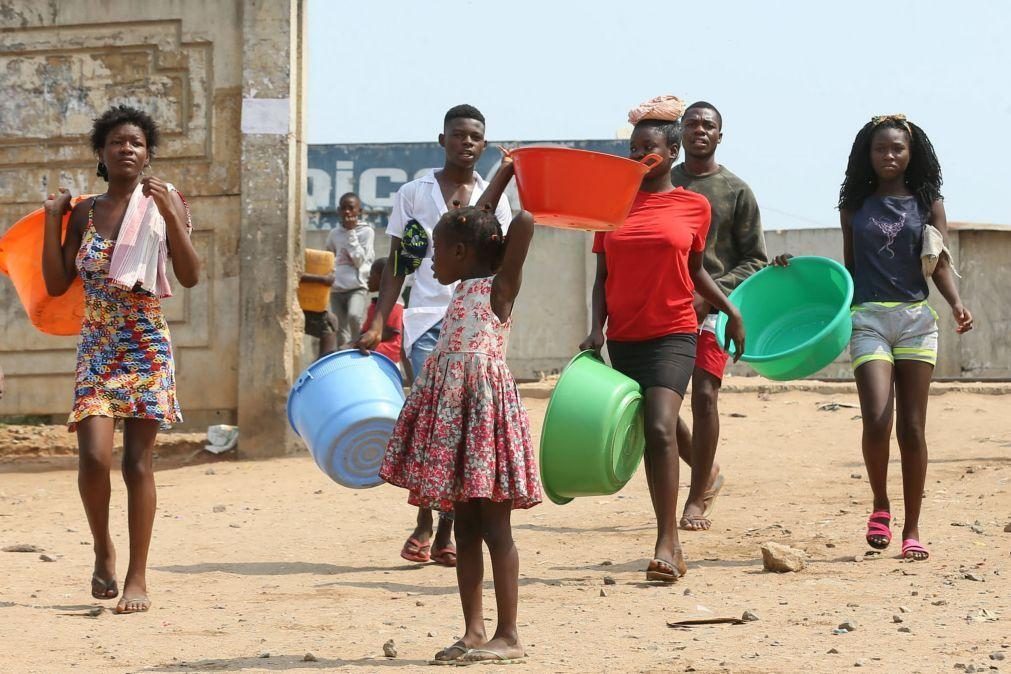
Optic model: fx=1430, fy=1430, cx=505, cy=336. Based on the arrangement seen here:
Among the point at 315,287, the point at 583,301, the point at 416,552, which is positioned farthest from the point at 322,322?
the point at 583,301

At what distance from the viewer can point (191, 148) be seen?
954 centimetres

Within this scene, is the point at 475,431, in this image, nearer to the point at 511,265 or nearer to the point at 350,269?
the point at 511,265

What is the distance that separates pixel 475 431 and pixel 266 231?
5.71m

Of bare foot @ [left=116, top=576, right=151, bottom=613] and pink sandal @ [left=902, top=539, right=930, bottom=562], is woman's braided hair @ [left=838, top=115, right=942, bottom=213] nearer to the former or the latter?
pink sandal @ [left=902, top=539, right=930, bottom=562]

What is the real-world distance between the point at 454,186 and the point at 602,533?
189 centimetres

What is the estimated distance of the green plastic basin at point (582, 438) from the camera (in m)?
4.71

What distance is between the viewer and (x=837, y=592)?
4.88 m

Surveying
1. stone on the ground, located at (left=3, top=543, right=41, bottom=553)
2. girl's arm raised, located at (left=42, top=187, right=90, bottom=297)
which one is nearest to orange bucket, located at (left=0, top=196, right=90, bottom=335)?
girl's arm raised, located at (left=42, top=187, right=90, bottom=297)

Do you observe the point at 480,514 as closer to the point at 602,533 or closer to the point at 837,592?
the point at 837,592

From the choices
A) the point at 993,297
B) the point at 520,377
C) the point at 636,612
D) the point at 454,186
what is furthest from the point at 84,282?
the point at 993,297

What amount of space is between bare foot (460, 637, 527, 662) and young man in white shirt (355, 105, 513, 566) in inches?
70.8

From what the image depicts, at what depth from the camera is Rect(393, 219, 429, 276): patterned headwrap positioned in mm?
5703

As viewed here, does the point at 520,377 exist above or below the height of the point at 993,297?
below

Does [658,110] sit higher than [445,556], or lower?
higher
